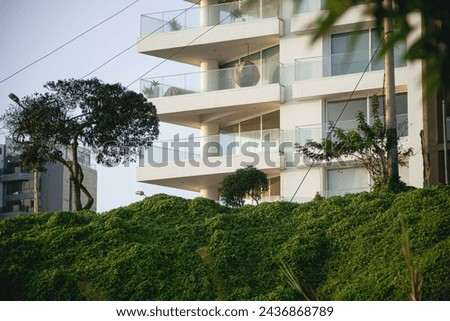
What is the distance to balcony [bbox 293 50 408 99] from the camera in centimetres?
2672

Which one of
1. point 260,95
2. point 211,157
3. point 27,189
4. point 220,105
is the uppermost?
point 260,95

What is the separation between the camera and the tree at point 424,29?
91.5 inches

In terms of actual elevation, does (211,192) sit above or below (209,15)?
below

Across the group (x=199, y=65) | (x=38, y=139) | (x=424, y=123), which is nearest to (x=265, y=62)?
(x=199, y=65)

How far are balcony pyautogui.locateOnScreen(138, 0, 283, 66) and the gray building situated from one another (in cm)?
2118

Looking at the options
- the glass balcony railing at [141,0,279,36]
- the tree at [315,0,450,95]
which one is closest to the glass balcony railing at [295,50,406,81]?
the glass balcony railing at [141,0,279,36]

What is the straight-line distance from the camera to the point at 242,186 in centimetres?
2472

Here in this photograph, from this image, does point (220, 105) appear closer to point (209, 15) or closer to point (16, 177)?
point (209, 15)

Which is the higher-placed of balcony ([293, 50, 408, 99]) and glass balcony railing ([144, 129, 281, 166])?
balcony ([293, 50, 408, 99])

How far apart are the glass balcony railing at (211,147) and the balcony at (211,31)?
2694 millimetres

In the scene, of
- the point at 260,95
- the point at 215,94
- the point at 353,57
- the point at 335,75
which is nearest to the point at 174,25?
the point at 215,94

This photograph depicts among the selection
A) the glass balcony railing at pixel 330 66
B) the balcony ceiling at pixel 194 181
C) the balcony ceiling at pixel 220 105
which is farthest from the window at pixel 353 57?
the balcony ceiling at pixel 194 181

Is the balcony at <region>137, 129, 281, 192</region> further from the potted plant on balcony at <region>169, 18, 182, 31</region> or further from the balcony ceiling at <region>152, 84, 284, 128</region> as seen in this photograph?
the potted plant on balcony at <region>169, 18, 182, 31</region>

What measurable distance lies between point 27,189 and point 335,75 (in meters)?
37.5
